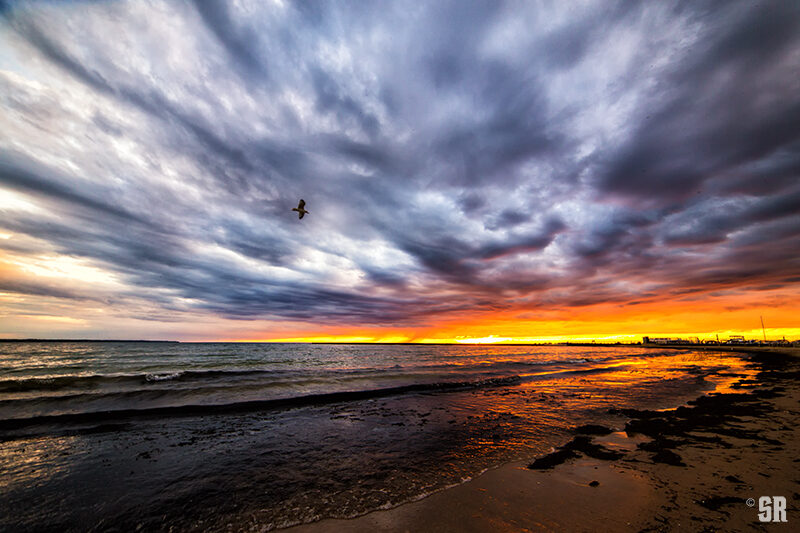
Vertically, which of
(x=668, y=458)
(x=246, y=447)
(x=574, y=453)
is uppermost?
(x=668, y=458)

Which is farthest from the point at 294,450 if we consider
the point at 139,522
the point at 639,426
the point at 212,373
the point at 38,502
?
the point at 212,373

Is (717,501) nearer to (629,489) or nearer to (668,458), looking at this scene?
(629,489)

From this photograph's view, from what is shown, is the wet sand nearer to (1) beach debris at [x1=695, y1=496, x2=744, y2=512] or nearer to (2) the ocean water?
(1) beach debris at [x1=695, y1=496, x2=744, y2=512]

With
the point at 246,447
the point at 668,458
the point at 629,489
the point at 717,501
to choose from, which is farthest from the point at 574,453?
the point at 246,447

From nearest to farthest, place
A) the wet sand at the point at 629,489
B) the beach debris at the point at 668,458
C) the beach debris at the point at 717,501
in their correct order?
the wet sand at the point at 629,489 → the beach debris at the point at 717,501 → the beach debris at the point at 668,458

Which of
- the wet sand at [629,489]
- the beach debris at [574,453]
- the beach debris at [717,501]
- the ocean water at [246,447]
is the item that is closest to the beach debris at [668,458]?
the wet sand at [629,489]

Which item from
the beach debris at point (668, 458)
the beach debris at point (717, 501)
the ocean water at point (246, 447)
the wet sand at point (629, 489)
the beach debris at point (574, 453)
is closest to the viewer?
the wet sand at point (629, 489)

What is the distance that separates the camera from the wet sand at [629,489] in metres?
5.07

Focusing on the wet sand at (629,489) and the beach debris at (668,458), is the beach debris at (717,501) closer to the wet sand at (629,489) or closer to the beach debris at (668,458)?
the wet sand at (629,489)

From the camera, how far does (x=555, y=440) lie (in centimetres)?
1004

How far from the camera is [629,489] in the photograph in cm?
616

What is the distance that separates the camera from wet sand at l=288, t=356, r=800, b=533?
507cm

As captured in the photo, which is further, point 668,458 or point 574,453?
point 574,453

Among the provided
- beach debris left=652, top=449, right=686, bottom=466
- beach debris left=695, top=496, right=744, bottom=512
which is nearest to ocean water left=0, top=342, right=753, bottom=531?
beach debris left=652, top=449, right=686, bottom=466
